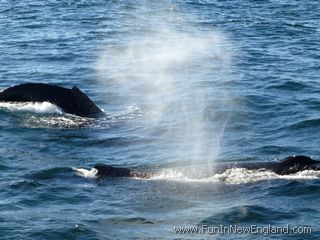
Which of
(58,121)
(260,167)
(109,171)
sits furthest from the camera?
(58,121)

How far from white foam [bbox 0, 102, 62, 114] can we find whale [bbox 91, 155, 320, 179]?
5579 millimetres

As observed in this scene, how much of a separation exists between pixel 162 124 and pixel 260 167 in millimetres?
6750

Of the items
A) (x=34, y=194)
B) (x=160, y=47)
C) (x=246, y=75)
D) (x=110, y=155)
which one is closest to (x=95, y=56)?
(x=160, y=47)

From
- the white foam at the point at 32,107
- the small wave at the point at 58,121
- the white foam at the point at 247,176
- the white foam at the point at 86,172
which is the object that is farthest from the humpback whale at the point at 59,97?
the white foam at the point at 247,176

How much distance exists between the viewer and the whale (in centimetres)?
1694

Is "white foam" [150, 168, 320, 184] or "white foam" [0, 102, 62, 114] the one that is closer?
"white foam" [150, 168, 320, 184]

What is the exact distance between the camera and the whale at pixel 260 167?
1694 centimetres

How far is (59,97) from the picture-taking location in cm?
2281

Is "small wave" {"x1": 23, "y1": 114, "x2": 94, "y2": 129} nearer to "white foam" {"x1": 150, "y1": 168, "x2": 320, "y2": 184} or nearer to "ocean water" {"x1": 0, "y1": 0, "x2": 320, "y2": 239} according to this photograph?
"ocean water" {"x1": 0, "y1": 0, "x2": 320, "y2": 239}

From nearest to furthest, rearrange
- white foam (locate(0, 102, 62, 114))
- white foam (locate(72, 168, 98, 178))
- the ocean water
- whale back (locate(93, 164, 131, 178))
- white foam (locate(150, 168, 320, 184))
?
the ocean water
white foam (locate(150, 168, 320, 184))
whale back (locate(93, 164, 131, 178))
white foam (locate(72, 168, 98, 178))
white foam (locate(0, 102, 62, 114))

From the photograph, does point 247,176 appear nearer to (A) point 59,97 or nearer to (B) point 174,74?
(A) point 59,97

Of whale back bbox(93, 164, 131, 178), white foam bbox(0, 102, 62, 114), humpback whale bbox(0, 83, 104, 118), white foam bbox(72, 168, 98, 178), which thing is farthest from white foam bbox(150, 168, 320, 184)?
white foam bbox(0, 102, 62, 114)

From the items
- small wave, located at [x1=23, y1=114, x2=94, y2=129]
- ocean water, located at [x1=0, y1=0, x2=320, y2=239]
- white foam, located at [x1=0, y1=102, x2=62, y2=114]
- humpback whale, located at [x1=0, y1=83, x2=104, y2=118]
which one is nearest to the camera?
ocean water, located at [x1=0, y1=0, x2=320, y2=239]

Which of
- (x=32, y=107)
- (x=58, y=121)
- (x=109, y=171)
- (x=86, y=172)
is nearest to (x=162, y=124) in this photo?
(x=58, y=121)
